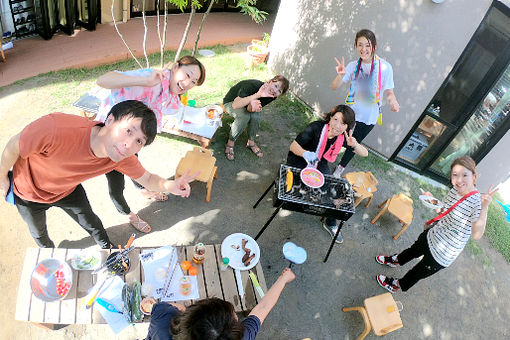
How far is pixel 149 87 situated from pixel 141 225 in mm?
1797

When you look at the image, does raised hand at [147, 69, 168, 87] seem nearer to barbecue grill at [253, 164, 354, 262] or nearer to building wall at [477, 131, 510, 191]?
barbecue grill at [253, 164, 354, 262]

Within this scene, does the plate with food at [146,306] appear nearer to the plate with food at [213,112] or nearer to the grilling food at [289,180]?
the grilling food at [289,180]

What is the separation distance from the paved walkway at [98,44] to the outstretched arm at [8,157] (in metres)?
3.99

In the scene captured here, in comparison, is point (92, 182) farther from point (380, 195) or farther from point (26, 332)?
point (380, 195)

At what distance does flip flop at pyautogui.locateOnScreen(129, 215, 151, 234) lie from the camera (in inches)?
170

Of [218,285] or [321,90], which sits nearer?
[218,285]

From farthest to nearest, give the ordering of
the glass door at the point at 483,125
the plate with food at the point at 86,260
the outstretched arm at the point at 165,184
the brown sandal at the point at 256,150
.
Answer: the brown sandal at the point at 256,150 < the glass door at the point at 483,125 < the outstretched arm at the point at 165,184 < the plate with food at the point at 86,260

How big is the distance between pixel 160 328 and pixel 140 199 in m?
2.84

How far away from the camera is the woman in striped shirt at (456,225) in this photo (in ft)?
11.6

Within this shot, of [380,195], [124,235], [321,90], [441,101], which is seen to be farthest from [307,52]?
[124,235]

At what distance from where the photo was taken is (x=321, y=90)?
6.91 metres

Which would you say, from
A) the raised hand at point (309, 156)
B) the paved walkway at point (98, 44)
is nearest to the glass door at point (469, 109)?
the raised hand at point (309, 156)

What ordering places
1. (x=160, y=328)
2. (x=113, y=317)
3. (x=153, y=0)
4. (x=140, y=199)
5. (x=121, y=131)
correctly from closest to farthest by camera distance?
(x=160, y=328) → (x=121, y=131) → (x=113, y=317) → (x=140, y=199) → (x=153, y=0)

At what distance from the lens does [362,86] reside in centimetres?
489
